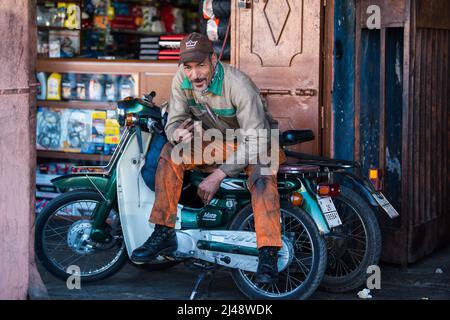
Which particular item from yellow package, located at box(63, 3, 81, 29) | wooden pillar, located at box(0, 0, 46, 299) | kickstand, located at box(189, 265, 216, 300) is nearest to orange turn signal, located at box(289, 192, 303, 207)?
kickstand, located at box(189, 265, 216, 300)

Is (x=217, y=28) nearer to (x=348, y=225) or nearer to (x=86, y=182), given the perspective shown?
(x=86, y=182)

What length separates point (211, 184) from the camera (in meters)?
5.82

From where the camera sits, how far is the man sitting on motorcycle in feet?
18.8

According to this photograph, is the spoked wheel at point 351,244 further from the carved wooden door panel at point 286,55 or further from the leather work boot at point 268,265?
the carved wooden door panel at point 286,55

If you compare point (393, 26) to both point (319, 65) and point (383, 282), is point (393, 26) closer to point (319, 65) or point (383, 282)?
point (319, 65)

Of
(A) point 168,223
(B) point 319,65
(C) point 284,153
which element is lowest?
(A) point 168,223

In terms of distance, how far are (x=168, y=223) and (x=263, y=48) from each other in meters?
1.73

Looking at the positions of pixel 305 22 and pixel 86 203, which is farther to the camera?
pixel 305 22

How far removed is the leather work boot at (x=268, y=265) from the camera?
573cm

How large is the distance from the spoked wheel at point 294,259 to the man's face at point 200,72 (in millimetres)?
843

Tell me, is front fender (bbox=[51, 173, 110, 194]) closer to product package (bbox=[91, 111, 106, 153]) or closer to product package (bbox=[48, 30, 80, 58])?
product package (bbox=[91, 111, 106, 153])

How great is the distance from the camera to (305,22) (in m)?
6.82
